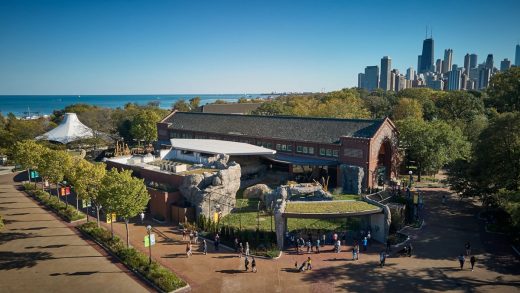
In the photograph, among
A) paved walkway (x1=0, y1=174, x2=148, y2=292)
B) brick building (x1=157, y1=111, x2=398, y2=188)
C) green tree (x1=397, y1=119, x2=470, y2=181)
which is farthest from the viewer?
green tree (x1=397, y1=119, x2=470, y2=181)

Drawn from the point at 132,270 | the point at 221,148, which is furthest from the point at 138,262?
the point at 221,148

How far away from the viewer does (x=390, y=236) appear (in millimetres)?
32438

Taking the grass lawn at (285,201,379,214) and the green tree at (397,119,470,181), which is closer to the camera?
the grass lawn at (285,201,379,214)

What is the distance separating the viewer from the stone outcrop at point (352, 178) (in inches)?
1777

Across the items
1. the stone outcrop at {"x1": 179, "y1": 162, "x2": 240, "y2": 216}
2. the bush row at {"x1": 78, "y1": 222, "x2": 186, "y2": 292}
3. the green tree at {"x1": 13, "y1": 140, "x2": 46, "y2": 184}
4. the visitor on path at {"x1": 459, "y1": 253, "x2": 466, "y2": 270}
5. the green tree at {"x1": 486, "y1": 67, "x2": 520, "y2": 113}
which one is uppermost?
the green tree at {"x1": 486, "y1": 67, "x2": 520, "y2": 113}

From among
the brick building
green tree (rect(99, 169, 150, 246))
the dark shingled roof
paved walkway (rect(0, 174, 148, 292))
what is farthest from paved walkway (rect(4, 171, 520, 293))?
the dark shingled roof

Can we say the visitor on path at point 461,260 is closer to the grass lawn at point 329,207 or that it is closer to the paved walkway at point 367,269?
the paved walkway at point 367,269

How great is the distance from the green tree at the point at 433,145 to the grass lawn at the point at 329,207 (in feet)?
71.8

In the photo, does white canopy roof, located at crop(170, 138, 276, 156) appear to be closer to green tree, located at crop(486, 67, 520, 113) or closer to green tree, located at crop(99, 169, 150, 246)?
green tree, located at crop(99, 169, 150, 246)

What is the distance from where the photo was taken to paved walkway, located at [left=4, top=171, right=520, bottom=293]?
24297 millimetres

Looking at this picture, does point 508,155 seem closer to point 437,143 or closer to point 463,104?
point 437,143

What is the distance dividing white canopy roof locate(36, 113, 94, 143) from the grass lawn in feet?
193

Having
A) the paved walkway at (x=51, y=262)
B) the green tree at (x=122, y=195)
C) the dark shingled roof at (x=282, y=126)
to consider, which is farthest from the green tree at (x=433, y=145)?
the paved walkway at (x=51, y=262)

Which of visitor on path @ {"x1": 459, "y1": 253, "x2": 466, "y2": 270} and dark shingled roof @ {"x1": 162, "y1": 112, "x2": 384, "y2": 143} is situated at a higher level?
dark shingled roof @ {"x1": 162, "y1": 112, "x2": 384, "y2": 143}
